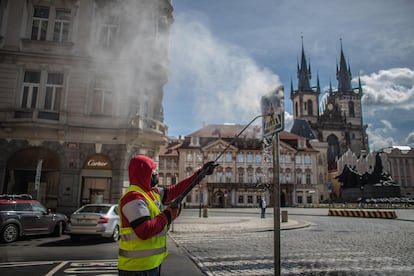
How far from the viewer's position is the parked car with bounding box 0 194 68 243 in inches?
392

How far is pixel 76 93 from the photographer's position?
1727 cm

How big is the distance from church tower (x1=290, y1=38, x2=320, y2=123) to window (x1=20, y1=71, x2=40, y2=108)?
9255cm

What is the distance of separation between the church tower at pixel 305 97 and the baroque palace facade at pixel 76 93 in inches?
3550

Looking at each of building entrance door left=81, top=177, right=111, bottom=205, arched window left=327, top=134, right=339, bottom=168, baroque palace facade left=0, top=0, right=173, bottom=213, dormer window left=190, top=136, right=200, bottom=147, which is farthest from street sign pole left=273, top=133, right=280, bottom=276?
arched window left=327, top=134, right=339, bottom=168

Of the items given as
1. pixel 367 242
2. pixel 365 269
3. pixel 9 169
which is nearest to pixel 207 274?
pixel 365 269

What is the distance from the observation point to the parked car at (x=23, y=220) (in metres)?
9.96

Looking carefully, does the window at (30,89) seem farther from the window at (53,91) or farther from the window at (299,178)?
the window at (299,178)

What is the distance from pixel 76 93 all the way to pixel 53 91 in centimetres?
124

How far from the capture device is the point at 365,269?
6.28 m

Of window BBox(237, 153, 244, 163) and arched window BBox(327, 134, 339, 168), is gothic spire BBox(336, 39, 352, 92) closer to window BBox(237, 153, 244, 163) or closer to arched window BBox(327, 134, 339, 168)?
arched window BBox(327, 134, 339, 168)

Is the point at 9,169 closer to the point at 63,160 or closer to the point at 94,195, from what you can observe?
the point at 63,160

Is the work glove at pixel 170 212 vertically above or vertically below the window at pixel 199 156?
below

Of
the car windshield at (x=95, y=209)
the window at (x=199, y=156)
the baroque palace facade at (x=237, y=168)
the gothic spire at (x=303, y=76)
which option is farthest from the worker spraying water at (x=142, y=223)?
the gothic spire at (x=303, y=76)

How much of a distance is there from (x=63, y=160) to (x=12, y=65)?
574 cm
